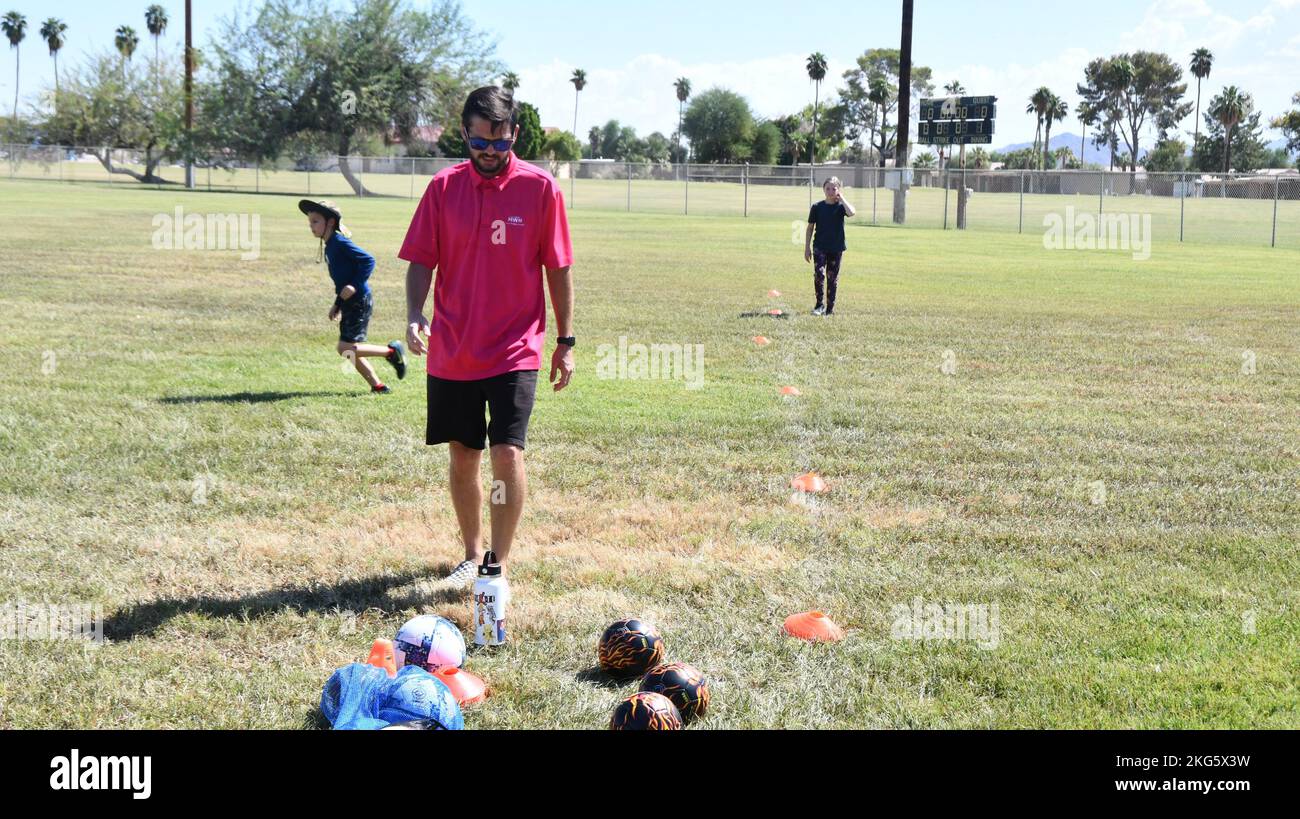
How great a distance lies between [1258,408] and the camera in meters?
9.75

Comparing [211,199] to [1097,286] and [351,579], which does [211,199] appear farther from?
[351,579]

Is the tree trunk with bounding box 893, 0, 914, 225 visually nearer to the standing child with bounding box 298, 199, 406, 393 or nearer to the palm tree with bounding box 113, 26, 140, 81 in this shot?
the standing child with bounding box 298, 199, 406, 393

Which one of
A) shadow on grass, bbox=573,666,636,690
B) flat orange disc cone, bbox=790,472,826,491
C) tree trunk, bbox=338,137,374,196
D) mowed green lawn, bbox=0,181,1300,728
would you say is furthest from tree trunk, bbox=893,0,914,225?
shadow on grass, bbox=573,666,636,690

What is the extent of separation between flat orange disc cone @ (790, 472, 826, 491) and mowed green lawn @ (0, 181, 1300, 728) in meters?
0.14

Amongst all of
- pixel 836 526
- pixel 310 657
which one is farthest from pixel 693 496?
pixel 310 657

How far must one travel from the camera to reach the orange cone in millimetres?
4223

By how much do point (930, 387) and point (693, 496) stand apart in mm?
4394

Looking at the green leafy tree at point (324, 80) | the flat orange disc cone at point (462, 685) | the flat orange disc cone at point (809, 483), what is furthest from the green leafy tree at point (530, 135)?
the flat orange disc cone at point (462, 685)

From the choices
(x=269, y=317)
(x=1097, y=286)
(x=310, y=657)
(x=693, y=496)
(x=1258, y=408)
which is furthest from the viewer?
(x=1097, y=286)

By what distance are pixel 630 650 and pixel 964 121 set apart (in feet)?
137

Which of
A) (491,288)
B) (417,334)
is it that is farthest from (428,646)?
(491,288)

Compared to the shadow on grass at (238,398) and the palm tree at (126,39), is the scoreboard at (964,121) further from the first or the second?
the palm tree at (126,39)
